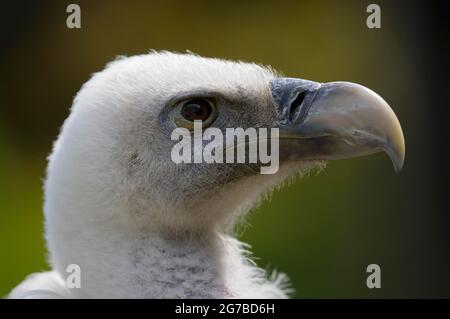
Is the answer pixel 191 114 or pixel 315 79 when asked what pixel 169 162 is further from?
pixel 315 79

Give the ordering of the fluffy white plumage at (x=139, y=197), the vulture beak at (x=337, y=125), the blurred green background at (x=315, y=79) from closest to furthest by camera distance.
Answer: the vulture beak at (x=337, y=125) → the fluffy white plumage at (x=139, y=197) → the blurred green background at (x=315, y=79)

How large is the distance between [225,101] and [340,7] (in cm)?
413

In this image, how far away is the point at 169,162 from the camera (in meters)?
2.95

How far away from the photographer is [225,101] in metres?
2.98

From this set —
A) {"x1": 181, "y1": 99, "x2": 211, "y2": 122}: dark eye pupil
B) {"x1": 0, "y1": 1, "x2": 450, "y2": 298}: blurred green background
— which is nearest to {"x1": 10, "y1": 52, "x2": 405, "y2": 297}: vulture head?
{"x1": 181, "y1": 99, "x2": 211, "y2": 122}: dark eye pupil

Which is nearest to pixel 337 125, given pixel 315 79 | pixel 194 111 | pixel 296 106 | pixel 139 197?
pixel 296 106

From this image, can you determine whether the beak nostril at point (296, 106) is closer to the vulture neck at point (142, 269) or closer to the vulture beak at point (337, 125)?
the vulture beak at point (337, 125)

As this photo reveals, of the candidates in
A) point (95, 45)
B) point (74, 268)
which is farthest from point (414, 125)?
point (74, 268)

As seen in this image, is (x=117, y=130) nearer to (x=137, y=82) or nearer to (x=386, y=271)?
(x=137, y=82)

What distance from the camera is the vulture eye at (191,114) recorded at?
2.95 m

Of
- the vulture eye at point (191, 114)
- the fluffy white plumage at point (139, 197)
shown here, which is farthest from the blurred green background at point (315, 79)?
the vulture eye at point (191, 114)

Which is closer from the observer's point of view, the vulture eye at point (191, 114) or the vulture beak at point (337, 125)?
the vulture beak at point (337, 125)

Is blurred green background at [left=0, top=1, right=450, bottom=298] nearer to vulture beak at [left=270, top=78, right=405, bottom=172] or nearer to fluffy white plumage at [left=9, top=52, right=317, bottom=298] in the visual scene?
fluffy white plumage at [left=9, top=52, right=317, bottom=298]
